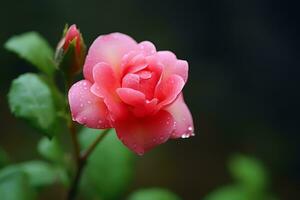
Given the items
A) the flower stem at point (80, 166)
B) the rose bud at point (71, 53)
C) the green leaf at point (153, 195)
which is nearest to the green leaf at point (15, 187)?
the flower stem at point (80, 166)

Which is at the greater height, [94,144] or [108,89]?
[108,89]

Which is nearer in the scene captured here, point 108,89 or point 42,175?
point 108,89

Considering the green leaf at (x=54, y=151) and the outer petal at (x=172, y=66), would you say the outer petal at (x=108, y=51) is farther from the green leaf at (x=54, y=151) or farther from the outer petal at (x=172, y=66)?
the green leaf at (x=54, y=151)

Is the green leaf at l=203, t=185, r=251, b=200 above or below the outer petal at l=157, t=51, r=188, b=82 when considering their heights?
below

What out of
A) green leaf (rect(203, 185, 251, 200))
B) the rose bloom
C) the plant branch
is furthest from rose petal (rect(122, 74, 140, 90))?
green leaf (rect(203, 185, 251, 200))

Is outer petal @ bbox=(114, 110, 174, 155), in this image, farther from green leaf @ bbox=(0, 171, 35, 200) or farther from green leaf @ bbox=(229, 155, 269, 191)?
green leaf @ bbox=(229, 155, 269, 191)

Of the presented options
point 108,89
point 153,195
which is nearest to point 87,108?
point 108,89

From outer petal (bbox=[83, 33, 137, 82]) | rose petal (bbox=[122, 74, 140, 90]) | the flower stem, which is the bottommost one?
the flower stem

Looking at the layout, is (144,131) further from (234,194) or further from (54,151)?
(234,194)
